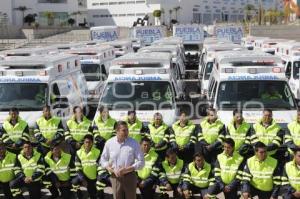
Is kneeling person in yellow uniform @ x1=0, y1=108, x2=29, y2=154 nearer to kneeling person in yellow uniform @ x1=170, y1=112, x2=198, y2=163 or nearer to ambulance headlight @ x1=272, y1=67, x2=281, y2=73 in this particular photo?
kneeling person in yellow uniform @ x1=170, y1=112, x2=198, y2=163

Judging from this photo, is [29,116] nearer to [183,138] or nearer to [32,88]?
[32,88]

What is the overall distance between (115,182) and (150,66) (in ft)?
16.8

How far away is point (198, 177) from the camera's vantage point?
8438mm

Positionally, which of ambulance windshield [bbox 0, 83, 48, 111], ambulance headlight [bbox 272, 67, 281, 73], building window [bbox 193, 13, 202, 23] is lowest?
ambulance windshield [bbox 0, 83, 48, 111]

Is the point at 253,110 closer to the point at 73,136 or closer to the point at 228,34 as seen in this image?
the point at 73,136

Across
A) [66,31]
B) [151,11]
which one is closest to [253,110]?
[66,31]

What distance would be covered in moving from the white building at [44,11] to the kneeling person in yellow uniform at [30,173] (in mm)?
67142

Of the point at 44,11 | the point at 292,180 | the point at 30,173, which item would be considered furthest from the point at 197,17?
the point at 292,180

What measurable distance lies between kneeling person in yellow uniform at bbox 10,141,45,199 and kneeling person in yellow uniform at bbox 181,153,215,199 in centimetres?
237

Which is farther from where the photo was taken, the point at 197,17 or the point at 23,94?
the point at 197,17

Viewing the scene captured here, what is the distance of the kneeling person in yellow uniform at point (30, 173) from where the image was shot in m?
8.73

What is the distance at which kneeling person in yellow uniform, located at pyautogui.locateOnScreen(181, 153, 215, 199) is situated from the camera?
27.6ft

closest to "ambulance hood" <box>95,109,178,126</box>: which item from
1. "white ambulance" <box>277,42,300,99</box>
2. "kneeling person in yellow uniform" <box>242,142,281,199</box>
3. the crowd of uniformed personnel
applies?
the crowd of uniformed personnel

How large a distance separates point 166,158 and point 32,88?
4.08 meters
